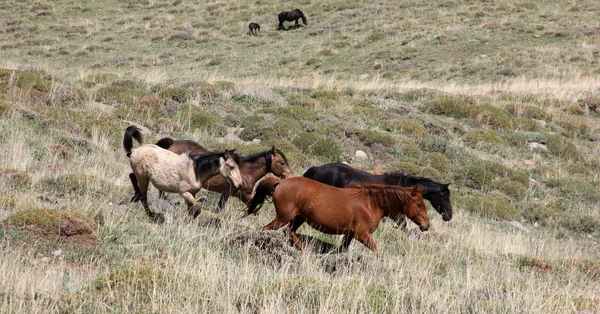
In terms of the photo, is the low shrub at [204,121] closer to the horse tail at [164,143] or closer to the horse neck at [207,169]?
the horse tail at [164,143]

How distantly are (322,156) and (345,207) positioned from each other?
7.67 m

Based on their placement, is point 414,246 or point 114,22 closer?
point 414,246

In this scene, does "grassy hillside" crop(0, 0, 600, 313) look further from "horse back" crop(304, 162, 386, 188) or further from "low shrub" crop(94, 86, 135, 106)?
"horse back" crop(304, 162, 386, 188)

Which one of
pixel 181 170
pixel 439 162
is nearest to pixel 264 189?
pixel 181 170

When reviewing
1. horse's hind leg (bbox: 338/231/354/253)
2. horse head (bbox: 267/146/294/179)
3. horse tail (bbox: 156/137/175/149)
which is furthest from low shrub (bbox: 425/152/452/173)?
horse's hind leg (bbox: 338/231/354/253)

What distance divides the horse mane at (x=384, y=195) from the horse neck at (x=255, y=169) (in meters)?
2.53

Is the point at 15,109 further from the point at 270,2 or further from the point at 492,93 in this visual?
the point at 270,2

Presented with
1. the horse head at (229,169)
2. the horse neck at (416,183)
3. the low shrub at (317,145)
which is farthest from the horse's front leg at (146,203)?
the low shrub at (317,145)

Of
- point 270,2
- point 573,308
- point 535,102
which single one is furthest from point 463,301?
point 270,2

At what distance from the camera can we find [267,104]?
18875mm

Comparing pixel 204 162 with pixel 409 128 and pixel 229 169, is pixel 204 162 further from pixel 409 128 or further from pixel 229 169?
pixel 409 128

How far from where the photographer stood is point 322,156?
1539 centimetres

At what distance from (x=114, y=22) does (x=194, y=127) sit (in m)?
34.6

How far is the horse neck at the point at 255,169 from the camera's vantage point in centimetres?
1007
